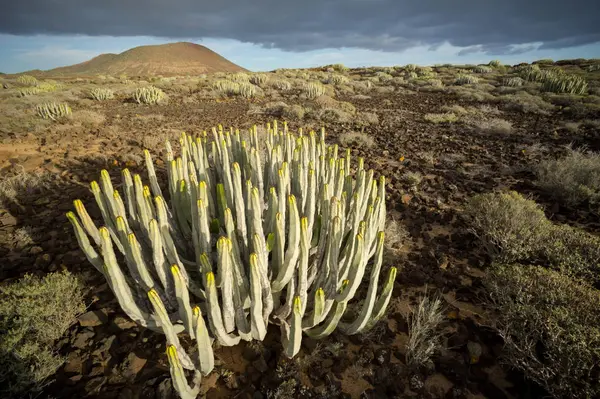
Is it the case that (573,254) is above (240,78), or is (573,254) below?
below

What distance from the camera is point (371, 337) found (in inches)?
117

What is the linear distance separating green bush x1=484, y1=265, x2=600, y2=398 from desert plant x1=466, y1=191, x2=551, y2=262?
0.59 meters

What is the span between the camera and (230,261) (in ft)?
7.47

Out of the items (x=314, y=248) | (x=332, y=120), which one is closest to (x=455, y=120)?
(x=332, y=120)

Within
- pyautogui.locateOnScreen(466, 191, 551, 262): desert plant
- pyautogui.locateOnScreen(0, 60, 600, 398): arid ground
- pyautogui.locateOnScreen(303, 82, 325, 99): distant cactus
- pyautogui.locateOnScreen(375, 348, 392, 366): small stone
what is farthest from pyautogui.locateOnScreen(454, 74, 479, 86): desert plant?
pyautogui.locateOnScreen(375, 348, 392, 366): small stone

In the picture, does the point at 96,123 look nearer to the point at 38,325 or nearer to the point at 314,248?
the point at 38,325

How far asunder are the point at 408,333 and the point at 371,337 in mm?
446

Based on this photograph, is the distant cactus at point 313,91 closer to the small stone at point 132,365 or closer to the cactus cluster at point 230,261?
the cactus cluster at point 230,261

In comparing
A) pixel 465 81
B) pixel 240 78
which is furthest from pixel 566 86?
pixel 240 78

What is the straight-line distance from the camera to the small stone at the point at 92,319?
2.94 meters

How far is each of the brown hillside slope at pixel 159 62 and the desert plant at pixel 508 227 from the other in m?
65.0

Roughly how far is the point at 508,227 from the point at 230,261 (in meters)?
4.09

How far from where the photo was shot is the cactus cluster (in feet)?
7.30

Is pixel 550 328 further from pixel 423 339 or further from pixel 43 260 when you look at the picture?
pixel 43 260
